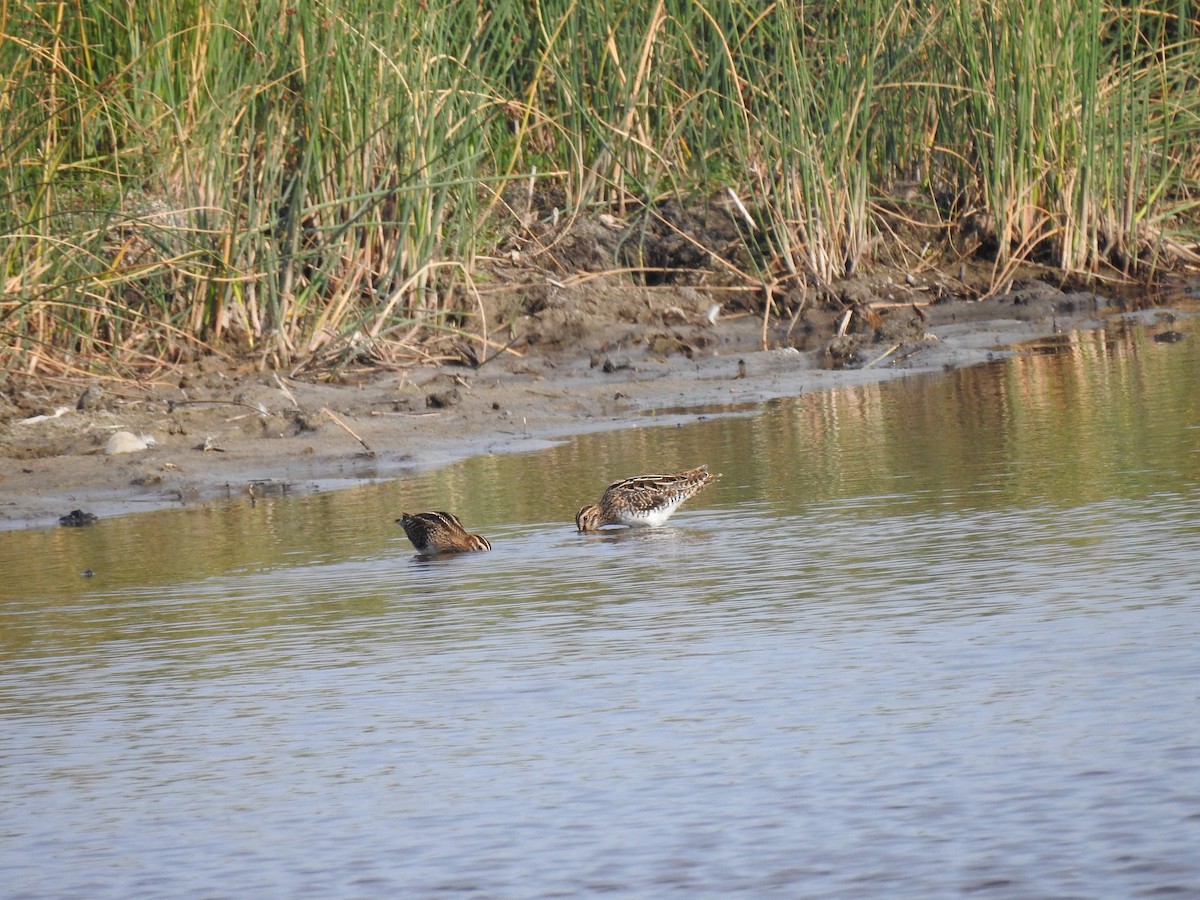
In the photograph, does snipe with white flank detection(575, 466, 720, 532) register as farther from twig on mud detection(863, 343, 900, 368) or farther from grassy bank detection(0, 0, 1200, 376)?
twig on mud detection(863, 343, 900, 368)

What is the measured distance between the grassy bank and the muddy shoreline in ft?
1.46

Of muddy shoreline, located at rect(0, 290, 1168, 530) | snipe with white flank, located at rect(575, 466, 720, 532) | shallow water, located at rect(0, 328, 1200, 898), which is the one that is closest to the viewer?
shallow water, located at rect(0, 328, 1200, 898)

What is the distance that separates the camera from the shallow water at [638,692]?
135 inches

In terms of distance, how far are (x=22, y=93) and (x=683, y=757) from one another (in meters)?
6.92

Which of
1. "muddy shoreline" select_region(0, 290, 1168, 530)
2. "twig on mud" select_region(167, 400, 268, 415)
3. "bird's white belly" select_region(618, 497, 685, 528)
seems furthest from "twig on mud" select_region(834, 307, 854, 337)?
"bird's white belly" select_region(618, 497, 685, 528)

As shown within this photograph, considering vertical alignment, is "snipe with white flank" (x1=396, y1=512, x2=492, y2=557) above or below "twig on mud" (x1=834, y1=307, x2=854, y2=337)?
below

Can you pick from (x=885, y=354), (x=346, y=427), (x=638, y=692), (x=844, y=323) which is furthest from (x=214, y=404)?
(x=638, y=692)

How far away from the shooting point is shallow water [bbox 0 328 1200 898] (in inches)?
135

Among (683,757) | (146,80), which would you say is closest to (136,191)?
(146,80)

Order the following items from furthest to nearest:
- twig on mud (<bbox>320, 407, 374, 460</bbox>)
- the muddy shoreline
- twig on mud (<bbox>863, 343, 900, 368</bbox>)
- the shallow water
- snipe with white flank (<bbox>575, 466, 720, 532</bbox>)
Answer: twig on mud (<bbox>863, 343, 900, 368</bbox>) < twig on mud (<bbox>320, 407, 374, 460</bbox>) < the muddy shoreline < snipe with white flank (<bbox>575, 466, 720, 532</bbox>) < the shallow water

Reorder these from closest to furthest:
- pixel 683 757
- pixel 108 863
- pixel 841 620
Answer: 1. pixel 108 863
2. pixel 683 757
3. pixel 841 620

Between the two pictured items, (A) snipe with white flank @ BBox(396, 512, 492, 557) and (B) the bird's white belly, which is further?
(B) the bird's white belly

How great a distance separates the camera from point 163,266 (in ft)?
32.0

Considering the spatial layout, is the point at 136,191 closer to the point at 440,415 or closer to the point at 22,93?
the point at 22,93
